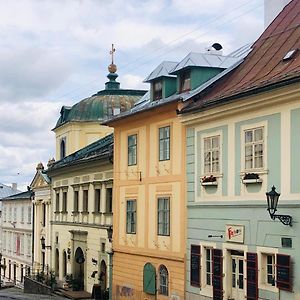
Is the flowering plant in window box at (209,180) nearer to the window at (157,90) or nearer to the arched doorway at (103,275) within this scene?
the window at (157,90)

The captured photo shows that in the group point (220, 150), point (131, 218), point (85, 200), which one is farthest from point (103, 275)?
point (220, 150)

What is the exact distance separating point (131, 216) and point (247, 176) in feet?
27.5

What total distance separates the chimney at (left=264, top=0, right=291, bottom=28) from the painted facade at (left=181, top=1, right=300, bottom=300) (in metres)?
2.09

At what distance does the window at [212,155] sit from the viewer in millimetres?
22062

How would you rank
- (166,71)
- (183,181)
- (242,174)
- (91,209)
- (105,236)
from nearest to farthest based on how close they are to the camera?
(242,174) → (183,181) → (166,71) → (105,236) → (91,209)

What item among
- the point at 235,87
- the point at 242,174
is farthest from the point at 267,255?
the point at 235,87

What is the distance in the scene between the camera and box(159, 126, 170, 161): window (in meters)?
25.1

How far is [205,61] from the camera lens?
24.5 metres

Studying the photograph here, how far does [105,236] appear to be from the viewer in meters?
33.4

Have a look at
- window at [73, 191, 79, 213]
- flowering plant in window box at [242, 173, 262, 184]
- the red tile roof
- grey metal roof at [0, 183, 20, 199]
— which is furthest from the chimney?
grey metal roof at [0, 183, 20, 199]

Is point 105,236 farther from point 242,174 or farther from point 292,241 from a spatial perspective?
point 292,241

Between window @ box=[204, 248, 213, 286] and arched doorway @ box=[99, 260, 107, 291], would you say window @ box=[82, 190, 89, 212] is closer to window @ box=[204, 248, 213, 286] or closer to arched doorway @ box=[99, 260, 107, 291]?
arched doorway @ box=[99, 260, 107, 291]

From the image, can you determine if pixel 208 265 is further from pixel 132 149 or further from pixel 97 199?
pixel 97 199

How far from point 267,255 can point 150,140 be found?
8.03m
